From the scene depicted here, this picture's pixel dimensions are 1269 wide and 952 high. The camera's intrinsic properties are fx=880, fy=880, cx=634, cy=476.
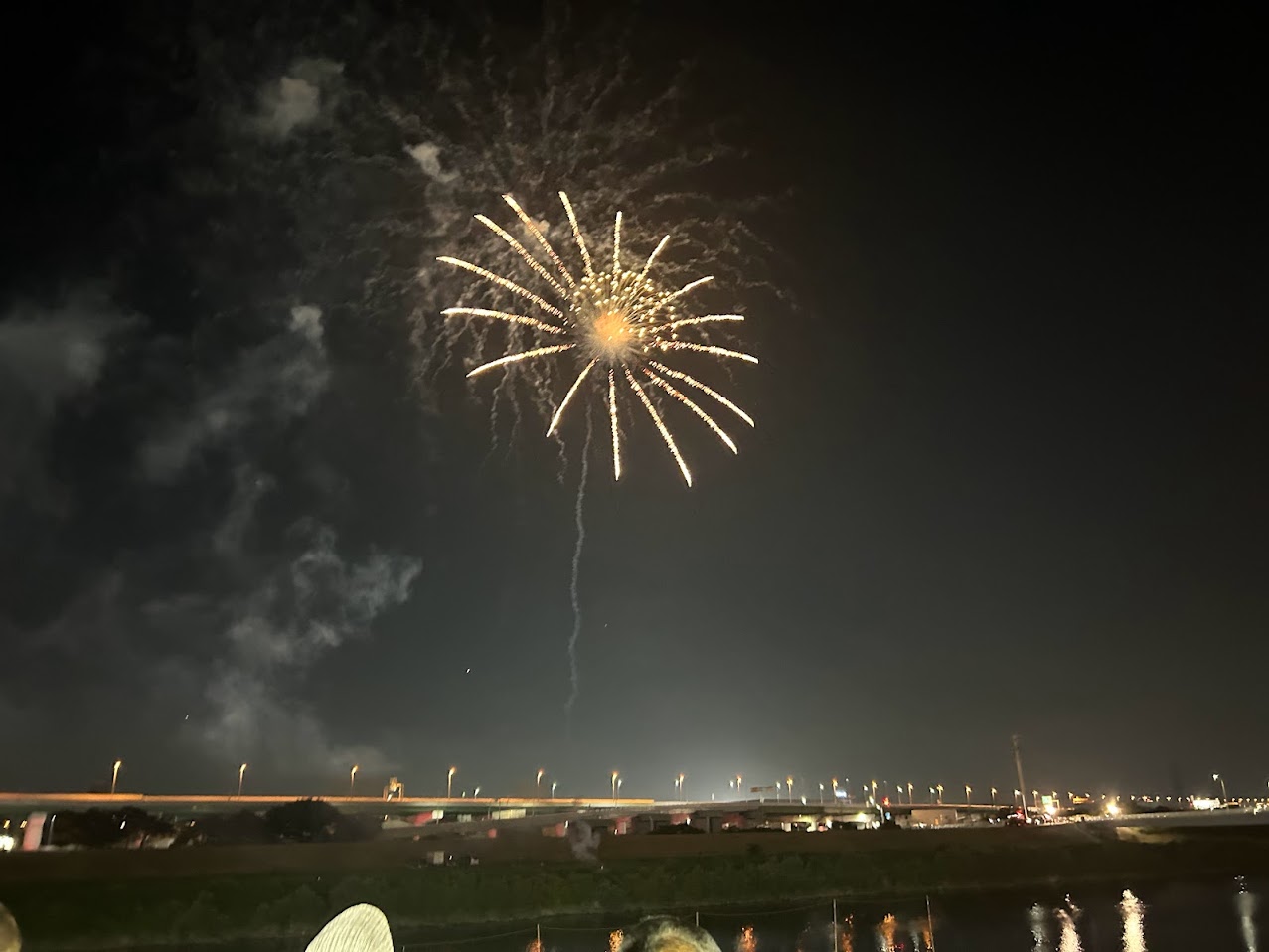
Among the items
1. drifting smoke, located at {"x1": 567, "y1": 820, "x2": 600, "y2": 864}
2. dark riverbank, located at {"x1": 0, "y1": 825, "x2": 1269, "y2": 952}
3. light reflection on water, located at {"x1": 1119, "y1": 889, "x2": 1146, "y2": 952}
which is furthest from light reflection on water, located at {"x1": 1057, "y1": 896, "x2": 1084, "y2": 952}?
drifting smoke, located at {"x1": 567, "y1": 820, "x2": 600, "y2": 864}

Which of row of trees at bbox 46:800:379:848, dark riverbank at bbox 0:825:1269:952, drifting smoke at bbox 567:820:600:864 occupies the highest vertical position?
row of trees at bbox 46:800:379:848

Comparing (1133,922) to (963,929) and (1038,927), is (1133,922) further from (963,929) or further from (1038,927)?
(963,929)

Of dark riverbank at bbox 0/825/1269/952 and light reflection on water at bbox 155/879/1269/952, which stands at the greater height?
dark riverbank at bbox 0/825/1269/952

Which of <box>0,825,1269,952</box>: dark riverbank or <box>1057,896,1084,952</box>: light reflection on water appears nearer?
<box>1057,896,1084,952</box>: light reflection on water

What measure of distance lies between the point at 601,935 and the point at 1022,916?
21.3 metres

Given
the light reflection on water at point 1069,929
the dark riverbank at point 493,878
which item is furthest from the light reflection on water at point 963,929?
the dark riverbank at point 493,878

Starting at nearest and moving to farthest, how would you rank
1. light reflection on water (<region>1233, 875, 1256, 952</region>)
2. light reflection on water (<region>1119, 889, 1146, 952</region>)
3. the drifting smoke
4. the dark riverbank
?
light reflection on water (<region>1119, 889, 1146, 952</region>)
light reflection on water (<region>1233, 875, 1256, 952</region>)
the dark riverbank
the drifting smoke

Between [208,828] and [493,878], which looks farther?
[208,828]

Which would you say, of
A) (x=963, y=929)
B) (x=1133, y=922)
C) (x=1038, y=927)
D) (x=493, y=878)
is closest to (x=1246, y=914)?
(x=1133, y=922)

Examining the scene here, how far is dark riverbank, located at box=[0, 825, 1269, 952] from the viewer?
1431 inches

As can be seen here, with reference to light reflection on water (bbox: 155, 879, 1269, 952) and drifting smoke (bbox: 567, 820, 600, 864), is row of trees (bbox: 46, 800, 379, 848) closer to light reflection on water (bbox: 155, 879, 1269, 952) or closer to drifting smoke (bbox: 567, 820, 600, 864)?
drifting smoke (bbox: 567, 820, 600, 864)

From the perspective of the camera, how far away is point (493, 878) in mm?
43219

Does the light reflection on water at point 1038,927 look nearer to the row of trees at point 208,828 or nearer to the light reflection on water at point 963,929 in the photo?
the light reflection on water at point 963,929

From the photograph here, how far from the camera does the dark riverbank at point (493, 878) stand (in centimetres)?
3634
